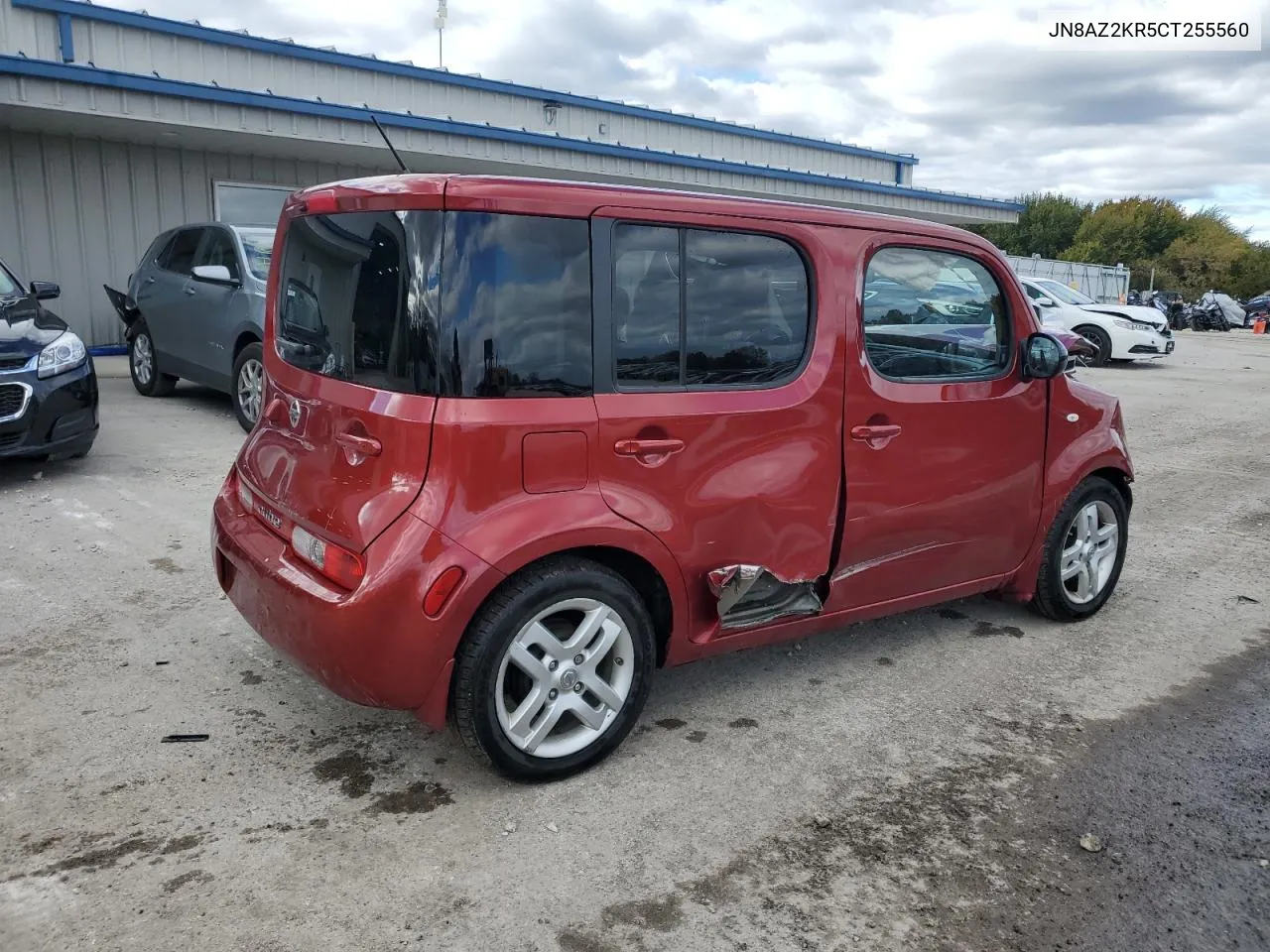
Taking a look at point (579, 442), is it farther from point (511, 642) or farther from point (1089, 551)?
point (1089, 551)

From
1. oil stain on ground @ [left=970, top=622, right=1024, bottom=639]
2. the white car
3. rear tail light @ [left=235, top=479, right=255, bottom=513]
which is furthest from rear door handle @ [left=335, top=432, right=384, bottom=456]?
the white car

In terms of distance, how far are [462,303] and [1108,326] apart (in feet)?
55.4

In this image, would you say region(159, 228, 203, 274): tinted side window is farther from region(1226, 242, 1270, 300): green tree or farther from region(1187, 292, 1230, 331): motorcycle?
region(1226, 242, 1270, 300): green tree

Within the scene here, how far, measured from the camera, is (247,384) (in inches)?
310

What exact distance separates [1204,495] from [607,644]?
20.4 ft

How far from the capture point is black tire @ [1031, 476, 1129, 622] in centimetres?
449

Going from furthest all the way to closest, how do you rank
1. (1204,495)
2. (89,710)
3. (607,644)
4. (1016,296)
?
(1204,495), (1016,296), (89,710), (607,644)

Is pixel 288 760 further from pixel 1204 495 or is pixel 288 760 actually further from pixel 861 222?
pixel 1204 495

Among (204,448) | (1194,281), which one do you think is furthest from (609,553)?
(1194,281)

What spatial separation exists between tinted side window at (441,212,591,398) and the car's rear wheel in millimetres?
5432

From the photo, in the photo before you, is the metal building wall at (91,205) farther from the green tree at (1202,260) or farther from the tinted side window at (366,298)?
the green tree at (1202,260)

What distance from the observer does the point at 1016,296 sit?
4.24m

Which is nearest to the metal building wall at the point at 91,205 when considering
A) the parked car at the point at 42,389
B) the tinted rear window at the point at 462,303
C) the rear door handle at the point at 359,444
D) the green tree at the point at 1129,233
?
the parked car at the point at 42,389

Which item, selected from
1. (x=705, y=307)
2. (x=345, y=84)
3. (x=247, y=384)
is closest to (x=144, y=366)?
(x=247, y=384)
